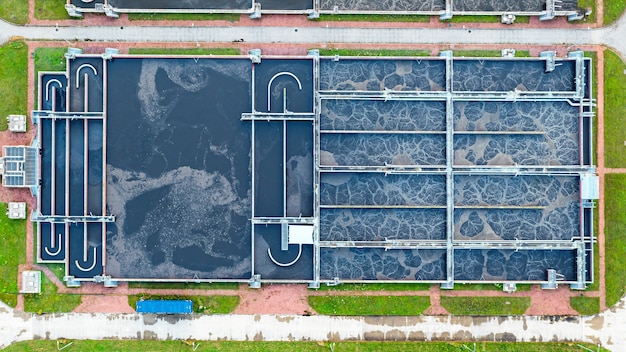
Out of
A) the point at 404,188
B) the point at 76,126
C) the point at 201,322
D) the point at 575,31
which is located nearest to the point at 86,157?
the point at 76,126

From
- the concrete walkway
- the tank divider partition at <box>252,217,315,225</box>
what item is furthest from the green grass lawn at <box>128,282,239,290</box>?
the tank divider partition at <box>252,217,315,225</box>

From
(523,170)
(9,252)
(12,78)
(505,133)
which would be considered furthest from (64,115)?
(523,170)

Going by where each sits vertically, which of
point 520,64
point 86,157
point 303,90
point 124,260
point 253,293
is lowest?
point 253,293

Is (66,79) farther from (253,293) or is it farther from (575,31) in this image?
(575,31)

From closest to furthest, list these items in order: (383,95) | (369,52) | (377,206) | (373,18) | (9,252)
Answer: (383,95) < (377,206) < (9,252) < (369,52) < (373,18)

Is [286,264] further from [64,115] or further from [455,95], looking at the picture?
[64,115]

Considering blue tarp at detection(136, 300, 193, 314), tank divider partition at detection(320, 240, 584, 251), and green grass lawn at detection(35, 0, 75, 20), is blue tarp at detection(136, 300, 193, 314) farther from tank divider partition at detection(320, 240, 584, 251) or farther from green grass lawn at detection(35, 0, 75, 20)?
green grass lawn at detection(35, 0, 75, 20)
